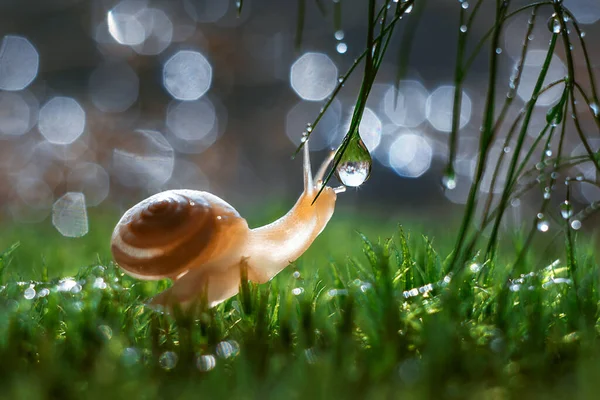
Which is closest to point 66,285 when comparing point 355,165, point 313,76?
point 355,165

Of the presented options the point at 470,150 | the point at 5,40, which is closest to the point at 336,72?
the point at 470,150

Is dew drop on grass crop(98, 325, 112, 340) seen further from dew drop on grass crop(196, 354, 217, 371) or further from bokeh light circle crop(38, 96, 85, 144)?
bokeh light circle crop(38, 96, 85, 144)

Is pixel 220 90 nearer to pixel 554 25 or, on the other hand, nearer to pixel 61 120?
pixel 61 120

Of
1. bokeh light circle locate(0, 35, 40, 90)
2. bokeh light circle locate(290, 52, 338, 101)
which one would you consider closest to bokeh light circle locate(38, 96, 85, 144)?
bokeh light circle locate(0, 35, 40, 90)

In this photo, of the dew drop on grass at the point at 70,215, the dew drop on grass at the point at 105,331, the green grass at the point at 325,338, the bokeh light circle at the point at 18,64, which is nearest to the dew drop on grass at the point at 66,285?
the green grass at the point at 325,338

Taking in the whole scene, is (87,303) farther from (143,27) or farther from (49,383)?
(143,27)

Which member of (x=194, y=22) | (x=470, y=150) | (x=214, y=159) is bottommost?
(x=470, y=150)
